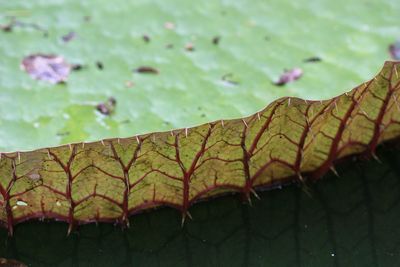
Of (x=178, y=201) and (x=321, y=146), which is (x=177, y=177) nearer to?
(x=178, y=201)

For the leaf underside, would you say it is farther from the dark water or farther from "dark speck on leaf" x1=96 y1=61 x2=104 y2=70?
"dark speck on leaf" x1=96 y1=61 x2=104 y2=70

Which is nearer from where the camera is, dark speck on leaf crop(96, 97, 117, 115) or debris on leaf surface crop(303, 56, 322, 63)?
dark speck on leaf crop(96, 97, 117, 115)

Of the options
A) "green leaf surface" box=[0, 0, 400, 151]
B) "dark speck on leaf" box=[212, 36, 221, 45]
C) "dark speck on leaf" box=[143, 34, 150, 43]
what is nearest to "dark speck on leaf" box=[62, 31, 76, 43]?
"green leaf surface" box=[0, 0, 400, 151]

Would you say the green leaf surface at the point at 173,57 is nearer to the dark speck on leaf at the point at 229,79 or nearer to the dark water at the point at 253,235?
the dark speck on leaf at the point at 229,79

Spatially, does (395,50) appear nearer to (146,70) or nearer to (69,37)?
(146,70)

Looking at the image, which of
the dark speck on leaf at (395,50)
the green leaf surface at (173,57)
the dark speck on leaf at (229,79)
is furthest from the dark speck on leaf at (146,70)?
the dark speck on leaf at (395,50)

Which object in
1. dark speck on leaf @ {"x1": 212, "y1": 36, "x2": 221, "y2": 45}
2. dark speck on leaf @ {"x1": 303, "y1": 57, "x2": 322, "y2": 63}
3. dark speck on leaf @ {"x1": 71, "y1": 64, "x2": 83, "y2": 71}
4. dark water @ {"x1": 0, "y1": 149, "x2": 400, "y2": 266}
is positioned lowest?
dark water @ {"x1": 0, "y1": 149, "x2": 400, "y2": 266}
